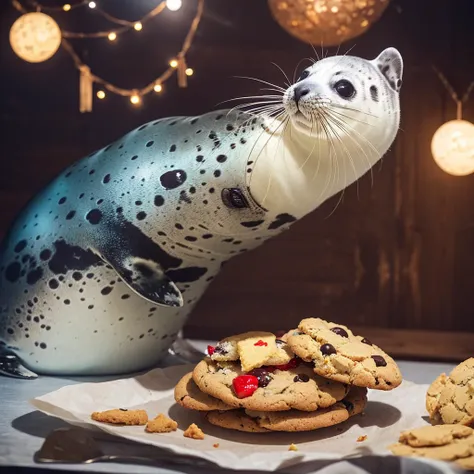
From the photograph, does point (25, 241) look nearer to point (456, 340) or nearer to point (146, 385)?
point (146, 385)

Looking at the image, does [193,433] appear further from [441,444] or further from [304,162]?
[304,162]

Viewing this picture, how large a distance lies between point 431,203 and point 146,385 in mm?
870

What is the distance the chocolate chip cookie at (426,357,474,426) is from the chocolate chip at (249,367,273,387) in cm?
30

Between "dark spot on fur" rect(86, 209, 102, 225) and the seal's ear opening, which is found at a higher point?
the seal's ear opening

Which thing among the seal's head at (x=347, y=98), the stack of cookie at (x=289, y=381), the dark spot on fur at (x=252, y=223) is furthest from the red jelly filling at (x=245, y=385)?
the seal's head at (x=347, y=98)

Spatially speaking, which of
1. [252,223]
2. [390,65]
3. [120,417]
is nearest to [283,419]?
[120,417]

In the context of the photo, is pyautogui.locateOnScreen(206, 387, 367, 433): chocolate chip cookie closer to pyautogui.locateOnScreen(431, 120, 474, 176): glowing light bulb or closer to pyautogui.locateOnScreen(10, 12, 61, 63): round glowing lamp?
pyautogui.locateOnScreen(431, 120, 474, 176): glowing light bulb

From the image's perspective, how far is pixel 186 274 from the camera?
1696 mm

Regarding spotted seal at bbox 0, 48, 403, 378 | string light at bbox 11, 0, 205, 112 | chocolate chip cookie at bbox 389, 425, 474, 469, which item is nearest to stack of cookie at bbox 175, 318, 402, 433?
chocolate chip cookie at bbox 389, 425, 474, 469

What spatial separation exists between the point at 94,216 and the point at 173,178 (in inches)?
7.6

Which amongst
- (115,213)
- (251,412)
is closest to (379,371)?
(251,412)

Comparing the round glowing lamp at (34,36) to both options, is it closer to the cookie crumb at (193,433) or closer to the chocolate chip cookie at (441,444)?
the cookie crumb at (193,433)

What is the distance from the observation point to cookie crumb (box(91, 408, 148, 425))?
1.37 m

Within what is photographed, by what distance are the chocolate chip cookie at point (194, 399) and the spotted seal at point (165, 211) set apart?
223 mm
